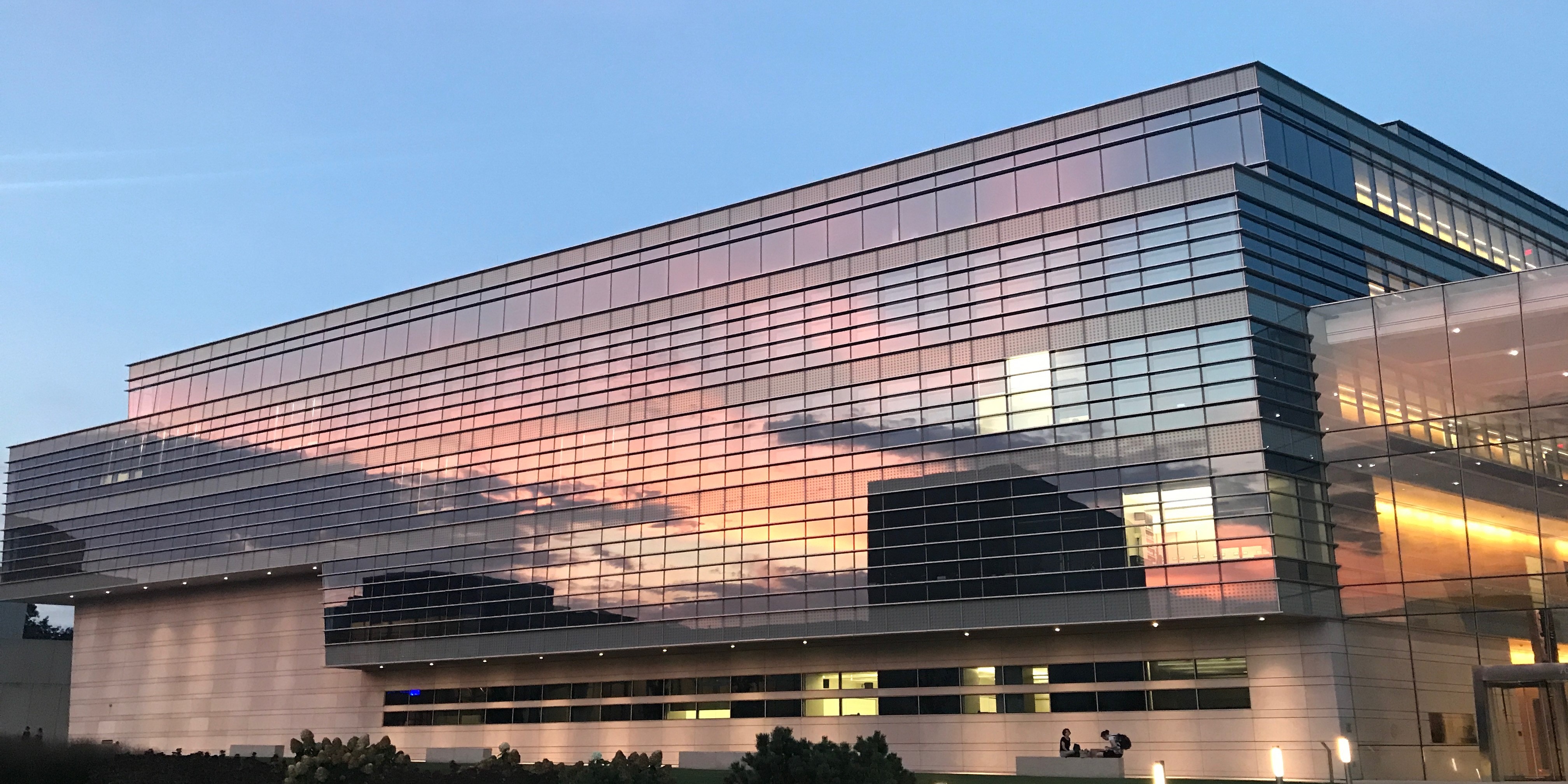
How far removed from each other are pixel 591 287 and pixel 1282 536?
36277 millimetres

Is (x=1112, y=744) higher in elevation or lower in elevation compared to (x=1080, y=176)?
lower

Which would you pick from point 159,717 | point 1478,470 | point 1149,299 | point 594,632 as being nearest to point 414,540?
point 594,632

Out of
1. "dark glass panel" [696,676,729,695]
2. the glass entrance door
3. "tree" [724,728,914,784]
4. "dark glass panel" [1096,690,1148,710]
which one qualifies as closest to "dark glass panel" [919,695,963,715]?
"dark glass panel" [1096,690,1148,710]

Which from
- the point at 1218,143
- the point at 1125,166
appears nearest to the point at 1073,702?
the point at 1125,166

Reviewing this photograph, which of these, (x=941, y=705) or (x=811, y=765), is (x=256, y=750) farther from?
(x=811, y=765)

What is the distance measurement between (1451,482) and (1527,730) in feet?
28.8

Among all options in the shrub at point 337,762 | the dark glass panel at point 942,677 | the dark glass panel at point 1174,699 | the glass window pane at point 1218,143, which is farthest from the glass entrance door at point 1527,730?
the shrub at point 337,762

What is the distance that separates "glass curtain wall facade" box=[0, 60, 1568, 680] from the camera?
152 ft

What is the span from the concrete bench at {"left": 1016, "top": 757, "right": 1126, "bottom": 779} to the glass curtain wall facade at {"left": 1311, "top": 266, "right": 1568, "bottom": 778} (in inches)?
336

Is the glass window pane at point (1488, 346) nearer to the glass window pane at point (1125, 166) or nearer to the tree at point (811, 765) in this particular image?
the glass window pane at point (1125, 166)

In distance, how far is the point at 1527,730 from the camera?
4394cm

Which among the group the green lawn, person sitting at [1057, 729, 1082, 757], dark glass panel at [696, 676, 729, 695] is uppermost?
dark glass panel at [696, 676, 729, 695]

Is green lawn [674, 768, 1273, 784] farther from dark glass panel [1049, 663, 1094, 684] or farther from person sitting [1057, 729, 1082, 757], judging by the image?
dark glass panel [1049, 663, 1094, 684]

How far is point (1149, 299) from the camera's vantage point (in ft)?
157
